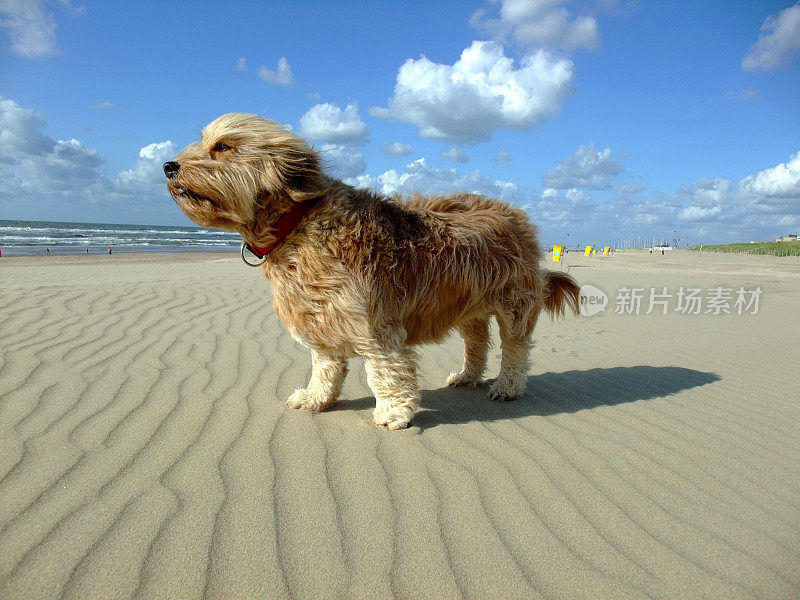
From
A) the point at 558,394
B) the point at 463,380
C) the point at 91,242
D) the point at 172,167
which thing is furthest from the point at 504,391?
the point at 91,242

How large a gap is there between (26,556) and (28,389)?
225 cm

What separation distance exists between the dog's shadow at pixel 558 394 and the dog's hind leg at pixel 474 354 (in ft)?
0.29

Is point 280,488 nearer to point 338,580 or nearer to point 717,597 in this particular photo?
point 338,580

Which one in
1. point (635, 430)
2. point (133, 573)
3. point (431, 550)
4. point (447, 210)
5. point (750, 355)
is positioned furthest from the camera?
point (750, 355)

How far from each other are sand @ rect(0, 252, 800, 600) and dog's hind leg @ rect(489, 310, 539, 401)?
14 centimetres

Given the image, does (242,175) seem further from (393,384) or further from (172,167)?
(393,384)

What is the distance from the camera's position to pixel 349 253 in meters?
3.33

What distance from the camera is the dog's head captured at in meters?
3.00

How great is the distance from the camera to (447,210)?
4.10m

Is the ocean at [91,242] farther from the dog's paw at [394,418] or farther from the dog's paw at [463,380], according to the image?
the dog's paw at [394,418]

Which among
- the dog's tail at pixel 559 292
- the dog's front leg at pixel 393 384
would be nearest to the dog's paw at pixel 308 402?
the dog's front leg at pixel 393 384

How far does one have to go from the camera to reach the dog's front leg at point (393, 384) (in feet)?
11.5

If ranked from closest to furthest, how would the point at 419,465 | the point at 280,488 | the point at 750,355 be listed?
1. the point at 280,488
2. the point at 419,465
3. the point at 750,355

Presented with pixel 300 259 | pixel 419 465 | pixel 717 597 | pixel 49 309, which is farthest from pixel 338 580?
pixel 49 309
